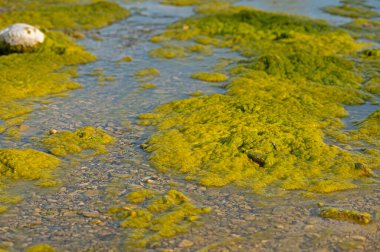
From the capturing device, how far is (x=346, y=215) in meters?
5.73

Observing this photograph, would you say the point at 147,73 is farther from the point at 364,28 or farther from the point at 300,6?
the point at 300,6

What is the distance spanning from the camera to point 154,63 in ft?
38.1

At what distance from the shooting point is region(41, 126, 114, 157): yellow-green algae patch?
7297 millimetres

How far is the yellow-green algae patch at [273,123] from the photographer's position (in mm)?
6746

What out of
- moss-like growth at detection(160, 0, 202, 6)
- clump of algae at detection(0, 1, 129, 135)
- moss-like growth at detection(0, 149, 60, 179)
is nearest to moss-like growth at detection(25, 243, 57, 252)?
moss-like growth at detection(0, 149, 60, 179)

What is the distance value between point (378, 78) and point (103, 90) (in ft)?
17.0

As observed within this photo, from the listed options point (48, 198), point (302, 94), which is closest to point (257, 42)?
point (302, 94)

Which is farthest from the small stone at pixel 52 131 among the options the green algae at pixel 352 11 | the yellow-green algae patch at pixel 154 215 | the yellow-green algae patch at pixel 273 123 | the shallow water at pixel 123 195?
the green algae at pixel 352 11

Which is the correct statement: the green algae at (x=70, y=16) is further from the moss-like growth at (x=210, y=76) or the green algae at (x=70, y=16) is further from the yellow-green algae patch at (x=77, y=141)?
the yellow-green algae patch at (x=77, y=141)

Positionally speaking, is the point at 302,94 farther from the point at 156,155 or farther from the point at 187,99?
the point at 156,155

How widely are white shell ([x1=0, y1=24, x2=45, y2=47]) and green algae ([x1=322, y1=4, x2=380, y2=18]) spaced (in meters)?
9.31

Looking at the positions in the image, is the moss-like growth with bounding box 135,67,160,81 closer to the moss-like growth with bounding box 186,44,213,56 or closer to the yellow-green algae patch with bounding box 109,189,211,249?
the moss-like growth with bounding box 186,44,213,56

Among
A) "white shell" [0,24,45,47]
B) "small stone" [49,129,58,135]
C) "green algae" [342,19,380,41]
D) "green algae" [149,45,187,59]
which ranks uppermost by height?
"white shell" [0,24,45,47]

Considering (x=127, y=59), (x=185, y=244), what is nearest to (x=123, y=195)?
(x=185, y=244)
